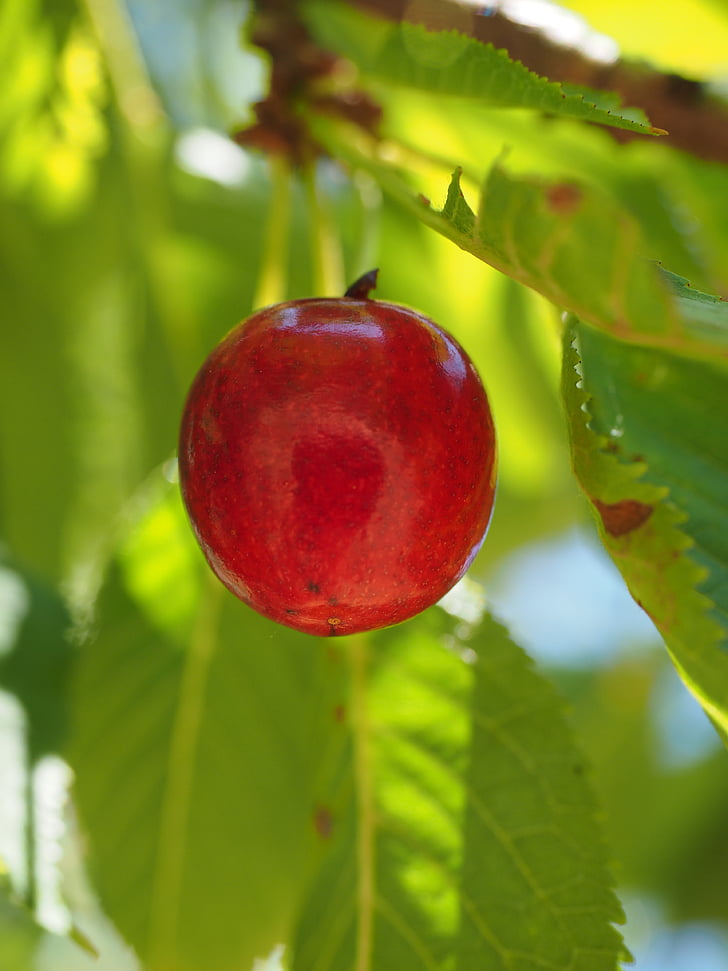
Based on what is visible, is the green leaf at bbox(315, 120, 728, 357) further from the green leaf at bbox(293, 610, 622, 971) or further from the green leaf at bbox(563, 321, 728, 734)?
the green leaf at bbox(293, 610, 622, 971)

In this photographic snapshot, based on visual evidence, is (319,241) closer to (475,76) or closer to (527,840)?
(475,76)

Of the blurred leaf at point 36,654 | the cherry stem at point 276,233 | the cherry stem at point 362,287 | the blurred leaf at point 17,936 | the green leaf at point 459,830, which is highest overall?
the cherry stem at point 362,287

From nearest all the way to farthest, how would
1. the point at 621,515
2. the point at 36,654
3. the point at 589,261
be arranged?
the point at 589,261
the point at 621,515
the point at 36,654

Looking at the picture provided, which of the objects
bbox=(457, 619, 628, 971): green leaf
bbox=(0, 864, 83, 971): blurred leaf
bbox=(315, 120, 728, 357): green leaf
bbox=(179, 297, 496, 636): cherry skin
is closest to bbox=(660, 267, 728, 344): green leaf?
bbox=(315, 120, 728, 357): green leaf

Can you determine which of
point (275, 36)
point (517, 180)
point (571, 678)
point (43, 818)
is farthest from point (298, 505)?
point (571, 678)

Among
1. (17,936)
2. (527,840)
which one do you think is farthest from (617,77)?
(17,936)

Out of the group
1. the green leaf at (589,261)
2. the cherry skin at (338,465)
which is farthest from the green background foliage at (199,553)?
the cherry skin at (338,465)

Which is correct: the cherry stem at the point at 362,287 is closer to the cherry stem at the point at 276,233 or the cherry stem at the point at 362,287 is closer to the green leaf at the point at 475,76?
the green leaf at the point at 475,76
